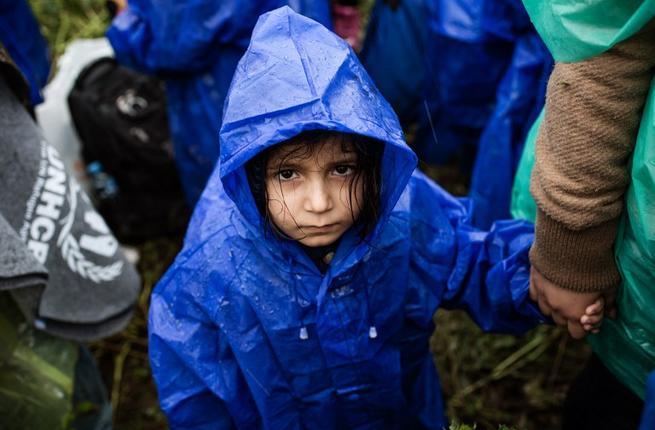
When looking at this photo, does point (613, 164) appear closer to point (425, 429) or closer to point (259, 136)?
point (259, 136)

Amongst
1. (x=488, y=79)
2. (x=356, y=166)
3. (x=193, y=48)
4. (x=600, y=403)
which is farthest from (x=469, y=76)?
(x=356, y=166)

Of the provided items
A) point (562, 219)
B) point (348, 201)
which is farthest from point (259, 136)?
point (562, 219)

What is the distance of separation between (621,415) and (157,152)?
90.8 inches

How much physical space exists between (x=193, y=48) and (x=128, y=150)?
85cm

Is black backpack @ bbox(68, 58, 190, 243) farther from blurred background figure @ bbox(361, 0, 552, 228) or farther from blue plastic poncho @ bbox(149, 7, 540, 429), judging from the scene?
blue plastic poncho @ bbox(149, 7, 540, 429)

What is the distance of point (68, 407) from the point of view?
2.10m

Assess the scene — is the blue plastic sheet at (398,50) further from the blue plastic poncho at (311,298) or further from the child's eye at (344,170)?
the child's eye at (344,170)

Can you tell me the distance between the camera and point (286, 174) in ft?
4.66

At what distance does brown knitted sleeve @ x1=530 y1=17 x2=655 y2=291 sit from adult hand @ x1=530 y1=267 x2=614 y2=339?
0.04m

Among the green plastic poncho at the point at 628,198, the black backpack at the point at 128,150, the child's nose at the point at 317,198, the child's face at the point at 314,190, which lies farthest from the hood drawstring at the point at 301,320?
the black backpack at the point at 128,150

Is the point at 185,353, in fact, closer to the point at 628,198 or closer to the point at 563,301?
the point at 563,301

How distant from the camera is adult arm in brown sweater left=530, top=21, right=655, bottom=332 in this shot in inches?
47.1

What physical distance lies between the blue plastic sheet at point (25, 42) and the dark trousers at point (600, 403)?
1.70 meters

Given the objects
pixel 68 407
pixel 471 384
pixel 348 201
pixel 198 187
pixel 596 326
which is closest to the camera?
pixel 348 201
